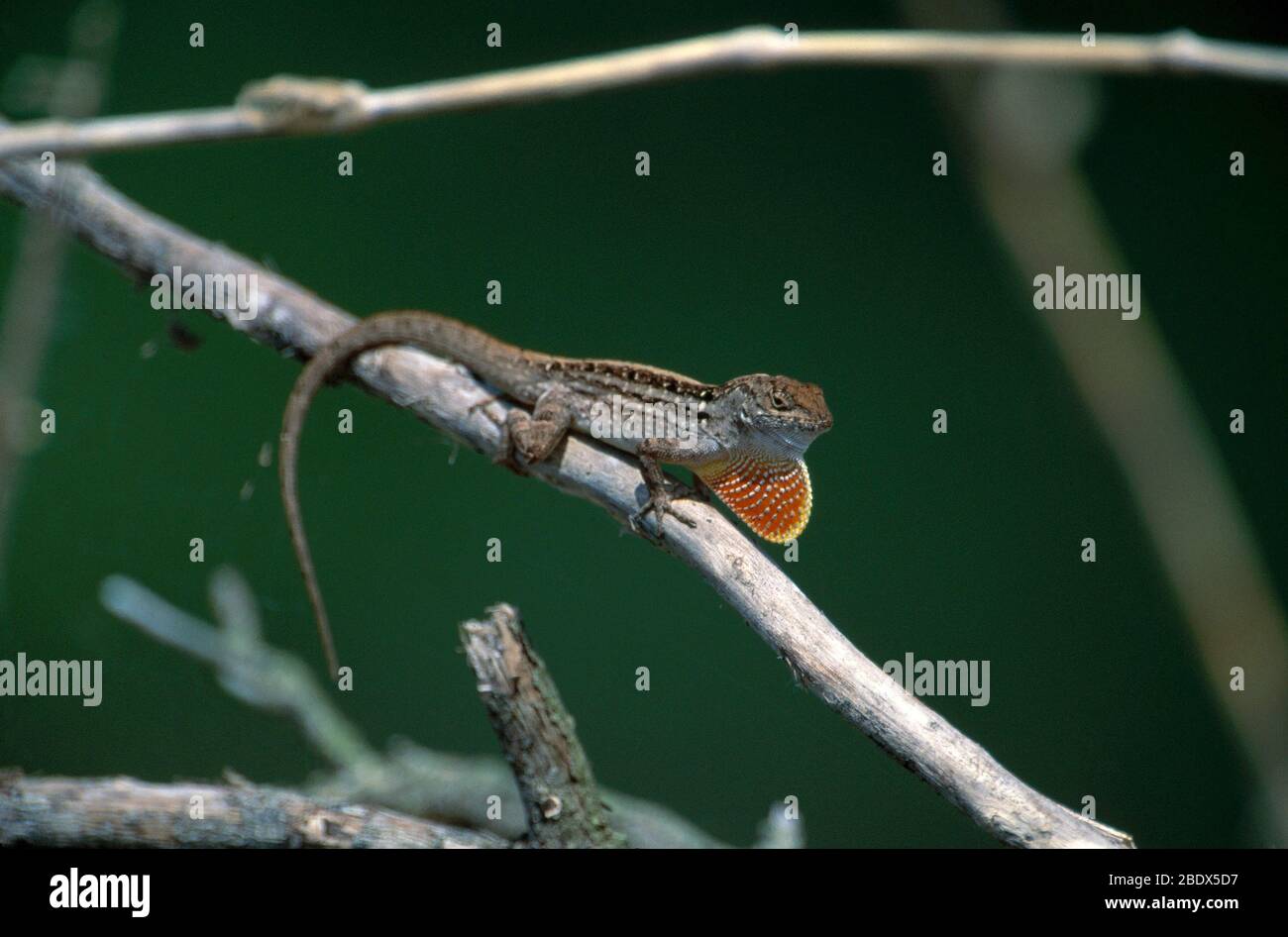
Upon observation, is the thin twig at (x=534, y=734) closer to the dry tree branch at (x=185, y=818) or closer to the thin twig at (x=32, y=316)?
the dry tree branch at (x=185, y=818)

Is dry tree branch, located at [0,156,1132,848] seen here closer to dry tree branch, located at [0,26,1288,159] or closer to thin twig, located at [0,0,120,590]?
thin twig, located at [0,0,120,590]

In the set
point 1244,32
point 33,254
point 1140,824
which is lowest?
point 1140,824

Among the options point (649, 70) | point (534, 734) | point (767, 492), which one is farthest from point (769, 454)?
point (649, 70)

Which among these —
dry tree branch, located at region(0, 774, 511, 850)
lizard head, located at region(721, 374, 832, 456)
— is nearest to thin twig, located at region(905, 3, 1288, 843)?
lizard head, located at region(721, 374, 832, 456)

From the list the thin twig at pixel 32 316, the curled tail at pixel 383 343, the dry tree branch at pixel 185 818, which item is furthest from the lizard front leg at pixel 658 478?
the thin twig at pixel 32 316
